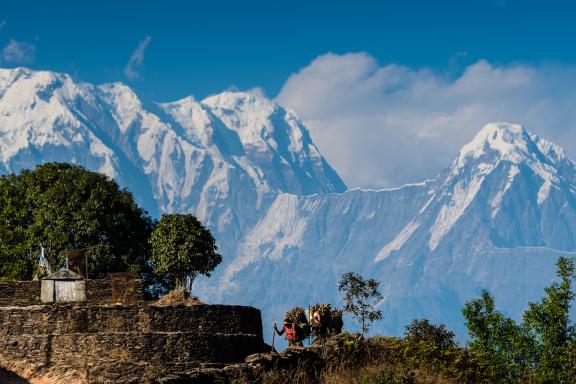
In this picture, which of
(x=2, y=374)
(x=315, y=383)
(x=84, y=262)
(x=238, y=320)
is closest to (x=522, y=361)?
(x=315, y=383)

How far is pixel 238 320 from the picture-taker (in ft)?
174

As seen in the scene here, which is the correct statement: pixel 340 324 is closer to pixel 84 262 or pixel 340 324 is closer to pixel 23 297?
pixel 23 297

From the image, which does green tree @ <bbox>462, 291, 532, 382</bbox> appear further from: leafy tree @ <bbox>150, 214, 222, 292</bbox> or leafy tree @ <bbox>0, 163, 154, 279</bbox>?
leafy tree @ <bbox>0, 163, 154, 279</bbox>

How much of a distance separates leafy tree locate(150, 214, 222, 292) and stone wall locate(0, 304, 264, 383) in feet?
74.1

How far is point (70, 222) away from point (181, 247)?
1489 cm

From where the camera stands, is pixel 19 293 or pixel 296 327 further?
pixel 19 293

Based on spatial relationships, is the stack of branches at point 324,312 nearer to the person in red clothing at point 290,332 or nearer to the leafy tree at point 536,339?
the person in red clothing at point 290,332

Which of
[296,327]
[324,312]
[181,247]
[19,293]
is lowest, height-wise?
[296,327]

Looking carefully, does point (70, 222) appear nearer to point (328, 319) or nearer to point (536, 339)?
point (328, 319)

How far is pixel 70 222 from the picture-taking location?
87.1 m

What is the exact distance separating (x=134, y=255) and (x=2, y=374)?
44.8 meters

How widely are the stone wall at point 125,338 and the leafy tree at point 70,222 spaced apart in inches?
1294

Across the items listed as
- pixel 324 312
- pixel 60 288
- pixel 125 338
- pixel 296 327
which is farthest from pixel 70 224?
pixel 296 327

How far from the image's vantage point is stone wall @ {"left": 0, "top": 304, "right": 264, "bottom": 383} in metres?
45.7
